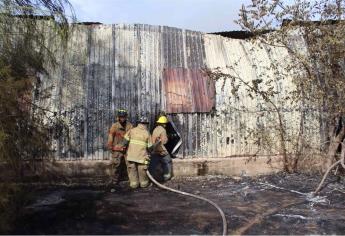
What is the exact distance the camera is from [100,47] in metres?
13.4

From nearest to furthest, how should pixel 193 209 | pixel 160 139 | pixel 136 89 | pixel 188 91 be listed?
pixel 193 209 < pixel 160 139 < pixel 136 89 < pixel 188 91

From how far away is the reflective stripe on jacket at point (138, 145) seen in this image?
11422mm

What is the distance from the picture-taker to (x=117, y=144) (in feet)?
39.1

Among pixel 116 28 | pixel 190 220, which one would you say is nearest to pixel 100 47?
pixel 116 28

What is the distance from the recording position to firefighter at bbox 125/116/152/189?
11.4 meters

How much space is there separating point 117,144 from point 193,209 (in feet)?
10.6

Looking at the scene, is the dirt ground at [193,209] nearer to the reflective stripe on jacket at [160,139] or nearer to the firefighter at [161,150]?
the firefighter at [161,150]

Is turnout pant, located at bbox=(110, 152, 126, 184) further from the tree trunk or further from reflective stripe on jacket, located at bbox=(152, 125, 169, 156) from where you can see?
the tree trunk

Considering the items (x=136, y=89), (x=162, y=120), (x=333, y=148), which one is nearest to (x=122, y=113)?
(x=162, y=120)

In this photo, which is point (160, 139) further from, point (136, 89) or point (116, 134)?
point (136, 89)

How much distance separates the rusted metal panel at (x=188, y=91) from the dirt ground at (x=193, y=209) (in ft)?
6.70

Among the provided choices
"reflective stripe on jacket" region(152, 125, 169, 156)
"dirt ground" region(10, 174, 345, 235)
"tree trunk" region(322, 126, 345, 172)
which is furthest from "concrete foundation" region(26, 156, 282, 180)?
"tree trunk" region(322, 126, 345, 172)

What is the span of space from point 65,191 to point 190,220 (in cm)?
345

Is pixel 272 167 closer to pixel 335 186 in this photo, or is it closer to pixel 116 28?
pixel 335 186
